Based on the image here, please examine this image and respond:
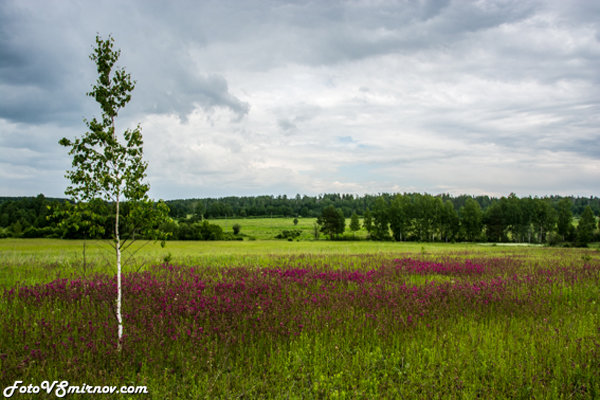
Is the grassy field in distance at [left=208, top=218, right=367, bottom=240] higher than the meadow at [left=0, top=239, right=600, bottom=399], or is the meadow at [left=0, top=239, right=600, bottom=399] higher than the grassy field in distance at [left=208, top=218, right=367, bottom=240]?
the meadow at [left=0, top=239, right=600, bottom=399]

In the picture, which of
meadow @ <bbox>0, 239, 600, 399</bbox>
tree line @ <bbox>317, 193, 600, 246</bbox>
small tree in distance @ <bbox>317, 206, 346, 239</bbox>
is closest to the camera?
meadow @ <bbox>0, 239, 600, 399</bbox>

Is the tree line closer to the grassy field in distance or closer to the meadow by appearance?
the grassy field in distance

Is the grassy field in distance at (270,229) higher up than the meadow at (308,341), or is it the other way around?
the meadow at (308,341)

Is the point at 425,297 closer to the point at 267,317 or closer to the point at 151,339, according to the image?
the point at 267,317

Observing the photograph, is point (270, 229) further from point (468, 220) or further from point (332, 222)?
point (468, 220)

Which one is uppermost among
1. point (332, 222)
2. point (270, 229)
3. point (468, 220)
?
point (468, 220)

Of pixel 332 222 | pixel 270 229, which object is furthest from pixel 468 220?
pixel 270 229

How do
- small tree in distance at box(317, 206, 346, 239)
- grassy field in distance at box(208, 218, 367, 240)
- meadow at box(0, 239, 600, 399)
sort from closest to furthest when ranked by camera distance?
meadow at box(0, 239, 600, 399), grassy field in distance at box(208, 218, 367, 240), small tree in distance at box(317, 206, 346, 239)

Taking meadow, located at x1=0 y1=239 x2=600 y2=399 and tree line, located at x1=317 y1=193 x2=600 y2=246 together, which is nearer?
meadow, located at x1=0 y1=239 x2=600 y2=399

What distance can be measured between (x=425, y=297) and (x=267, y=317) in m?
4.42

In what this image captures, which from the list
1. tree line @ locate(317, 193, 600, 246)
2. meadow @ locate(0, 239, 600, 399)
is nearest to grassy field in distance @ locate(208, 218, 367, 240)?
tree line @ locate(317, 193, 600, 246)

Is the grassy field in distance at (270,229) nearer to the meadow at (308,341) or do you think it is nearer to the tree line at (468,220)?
the tree line at (468,220)

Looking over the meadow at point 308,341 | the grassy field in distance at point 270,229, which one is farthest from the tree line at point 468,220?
the meadow at point 308,341

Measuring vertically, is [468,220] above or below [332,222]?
above
